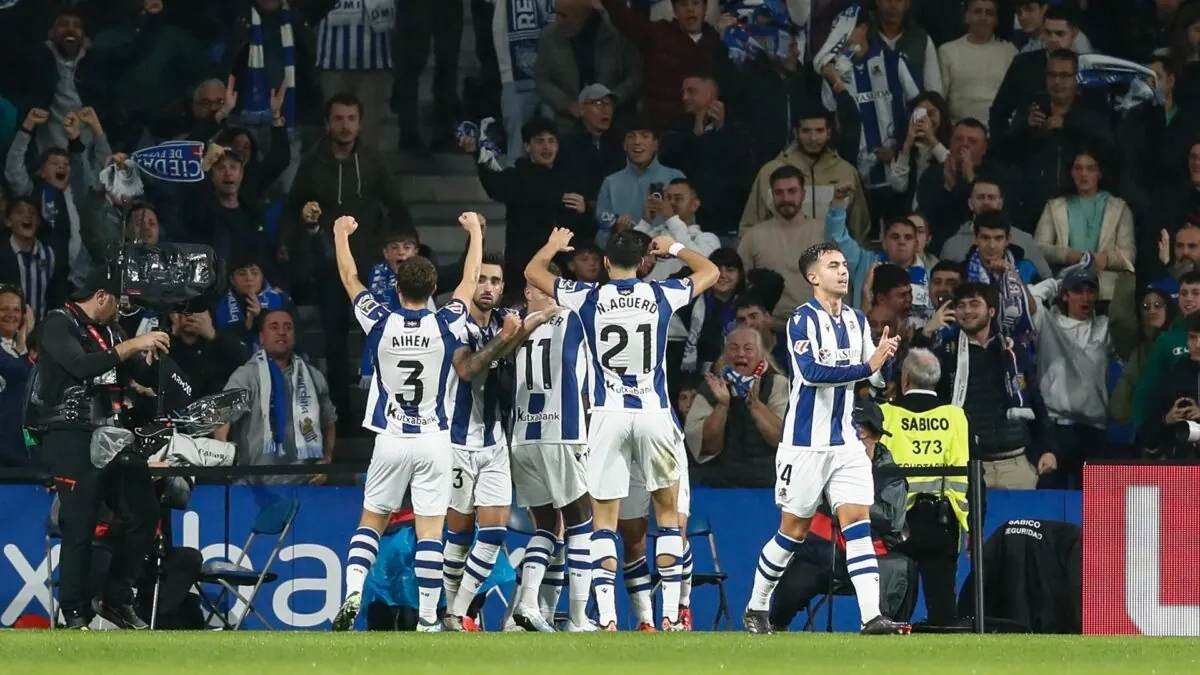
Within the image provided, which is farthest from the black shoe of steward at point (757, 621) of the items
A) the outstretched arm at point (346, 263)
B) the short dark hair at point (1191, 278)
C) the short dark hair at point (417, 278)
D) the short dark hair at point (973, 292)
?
the short dark hair at point (1191, 278)

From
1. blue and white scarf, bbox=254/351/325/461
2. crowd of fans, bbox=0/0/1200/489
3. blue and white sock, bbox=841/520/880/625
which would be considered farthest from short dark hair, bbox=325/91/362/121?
blue and white sock, bbox=841/520/880/625

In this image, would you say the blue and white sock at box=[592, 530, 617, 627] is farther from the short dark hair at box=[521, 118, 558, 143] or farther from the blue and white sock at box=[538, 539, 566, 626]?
the short dark hair at box=[521, 118, 558, 143]

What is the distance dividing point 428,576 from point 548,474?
97 centimetres

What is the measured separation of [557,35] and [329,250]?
2539 mm

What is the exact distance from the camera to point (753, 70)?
16.9 m

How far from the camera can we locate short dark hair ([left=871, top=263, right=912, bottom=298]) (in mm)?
14922

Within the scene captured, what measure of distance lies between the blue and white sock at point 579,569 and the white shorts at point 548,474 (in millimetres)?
188

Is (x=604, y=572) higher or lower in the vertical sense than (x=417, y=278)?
lower

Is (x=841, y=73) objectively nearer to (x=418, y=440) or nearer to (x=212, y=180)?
(x=212, y=180)

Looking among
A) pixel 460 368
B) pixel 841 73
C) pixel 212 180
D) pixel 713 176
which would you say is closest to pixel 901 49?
pixel 841 73

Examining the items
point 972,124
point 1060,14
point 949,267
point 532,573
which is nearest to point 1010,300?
point 949,267

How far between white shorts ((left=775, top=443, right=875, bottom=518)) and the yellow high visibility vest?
1.80 meters

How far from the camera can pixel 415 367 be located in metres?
11.6

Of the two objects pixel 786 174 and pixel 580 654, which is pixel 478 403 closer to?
pixel 580 654
